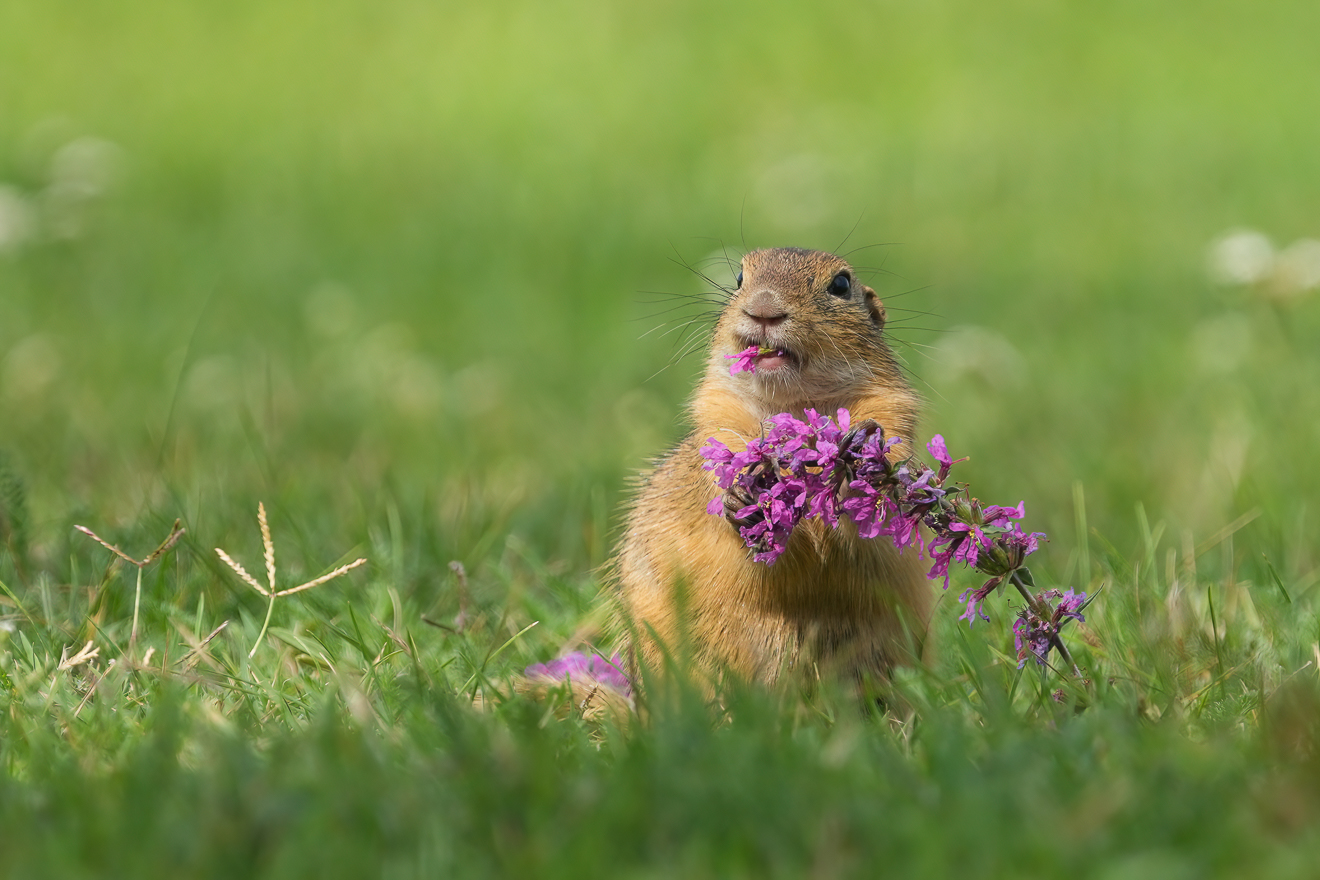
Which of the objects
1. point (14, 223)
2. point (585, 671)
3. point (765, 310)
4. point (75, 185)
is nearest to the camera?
point (585, 671)

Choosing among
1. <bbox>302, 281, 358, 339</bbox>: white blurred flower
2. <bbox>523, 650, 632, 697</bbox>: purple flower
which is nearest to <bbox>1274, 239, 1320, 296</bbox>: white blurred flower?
<bbox>523, 650, 632, 697</bbox>: purple flower

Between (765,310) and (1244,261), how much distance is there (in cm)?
288

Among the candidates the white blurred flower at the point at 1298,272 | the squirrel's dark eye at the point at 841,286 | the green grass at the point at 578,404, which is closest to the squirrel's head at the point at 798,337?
the squirrel's dark eye at the point at 841,286

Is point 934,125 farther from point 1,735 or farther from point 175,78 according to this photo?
point 1,735

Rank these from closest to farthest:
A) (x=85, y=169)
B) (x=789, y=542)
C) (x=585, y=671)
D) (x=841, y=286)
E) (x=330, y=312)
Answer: (x=789, y=542), (x=585, y=671), (x=841, y=286), (x=330, y=312), (x=85, y=169)

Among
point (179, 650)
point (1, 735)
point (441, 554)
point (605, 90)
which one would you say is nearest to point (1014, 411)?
point (441, 554)

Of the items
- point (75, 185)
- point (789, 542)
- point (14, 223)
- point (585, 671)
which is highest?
point (789, 542)

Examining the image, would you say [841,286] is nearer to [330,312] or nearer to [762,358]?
[762,358]

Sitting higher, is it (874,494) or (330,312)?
(874,494)

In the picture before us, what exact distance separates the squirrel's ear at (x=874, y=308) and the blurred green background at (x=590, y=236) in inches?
16.6

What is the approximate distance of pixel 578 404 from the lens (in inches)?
277

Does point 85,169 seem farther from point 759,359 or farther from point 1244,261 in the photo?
point 759,359

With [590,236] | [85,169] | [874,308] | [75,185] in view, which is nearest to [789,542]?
[874,308]

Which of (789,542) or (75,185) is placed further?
(75,185)
